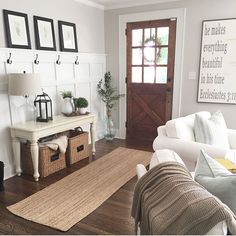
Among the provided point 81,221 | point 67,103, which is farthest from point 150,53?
point 81,221

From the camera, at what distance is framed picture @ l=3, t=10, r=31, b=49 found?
282 cm

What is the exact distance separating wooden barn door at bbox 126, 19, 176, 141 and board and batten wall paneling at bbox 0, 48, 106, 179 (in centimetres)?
62

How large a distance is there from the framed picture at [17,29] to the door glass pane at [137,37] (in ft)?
6.12

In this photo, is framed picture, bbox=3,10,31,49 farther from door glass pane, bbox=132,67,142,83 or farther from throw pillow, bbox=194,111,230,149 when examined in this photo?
throw pillow, bbox=194,111,230,149

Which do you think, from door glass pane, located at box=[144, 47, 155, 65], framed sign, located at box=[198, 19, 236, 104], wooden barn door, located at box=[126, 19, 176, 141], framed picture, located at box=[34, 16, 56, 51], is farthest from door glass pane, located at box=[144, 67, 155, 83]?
framed picture, located at box=[34, 16, 56, 51]

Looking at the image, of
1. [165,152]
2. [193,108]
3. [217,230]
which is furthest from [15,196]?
[193,108]

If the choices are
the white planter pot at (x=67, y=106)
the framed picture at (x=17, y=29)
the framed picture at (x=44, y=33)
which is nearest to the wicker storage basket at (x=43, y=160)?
the white planter pot at (x=67, y=106)

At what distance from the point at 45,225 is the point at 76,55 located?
2.62m

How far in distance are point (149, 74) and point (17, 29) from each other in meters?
2.21

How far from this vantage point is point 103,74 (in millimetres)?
4582

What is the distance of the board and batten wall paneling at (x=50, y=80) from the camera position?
113 inches

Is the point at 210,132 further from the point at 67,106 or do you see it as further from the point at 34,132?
the point at 67,106

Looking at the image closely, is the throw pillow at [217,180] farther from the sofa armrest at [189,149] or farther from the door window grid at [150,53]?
the door window grid at [150,53]

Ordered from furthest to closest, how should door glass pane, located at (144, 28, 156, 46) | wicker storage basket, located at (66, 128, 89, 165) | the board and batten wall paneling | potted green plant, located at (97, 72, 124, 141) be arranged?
potted green plant, located at (97, 72, 124, 141) < door glass pane, located at (144, 28, 156, 46) < wicker storage basket, located at (66, 128, 89, 165) < the board and batten wall paneling
